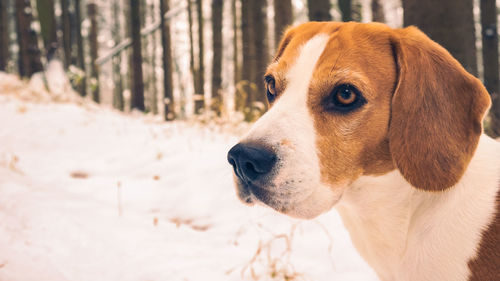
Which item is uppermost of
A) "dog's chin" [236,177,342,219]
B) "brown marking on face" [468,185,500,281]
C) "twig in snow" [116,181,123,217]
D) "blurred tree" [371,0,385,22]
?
"dog's chin" [236,177,342,219]

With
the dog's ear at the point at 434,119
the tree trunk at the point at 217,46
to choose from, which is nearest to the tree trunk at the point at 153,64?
the tree trunk at the point at 217,46

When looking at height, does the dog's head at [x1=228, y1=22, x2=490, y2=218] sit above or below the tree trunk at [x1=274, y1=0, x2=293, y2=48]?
above

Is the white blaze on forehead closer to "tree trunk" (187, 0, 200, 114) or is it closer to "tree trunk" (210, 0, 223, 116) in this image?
"tree trunk" (210, 0, 223, 116)

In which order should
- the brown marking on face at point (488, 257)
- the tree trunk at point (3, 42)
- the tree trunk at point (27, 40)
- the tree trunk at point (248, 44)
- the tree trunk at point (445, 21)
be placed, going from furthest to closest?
the tree trunk at point (3, 42) < the tree trunk at point (27, 40) < the tree trunk at point (248, 44) < the tree trunk at point (445, 21) < the brown marking on face at point (488, 257)

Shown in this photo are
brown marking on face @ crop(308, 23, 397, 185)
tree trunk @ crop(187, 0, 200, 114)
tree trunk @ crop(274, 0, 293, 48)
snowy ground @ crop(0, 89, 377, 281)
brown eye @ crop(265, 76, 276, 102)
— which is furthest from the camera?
tree trunk @ crop(187, 0, 200, 114)

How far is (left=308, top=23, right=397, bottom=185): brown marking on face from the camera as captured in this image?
6.54ft

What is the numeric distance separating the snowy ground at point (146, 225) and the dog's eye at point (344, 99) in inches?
33.8

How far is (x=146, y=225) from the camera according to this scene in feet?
11.6

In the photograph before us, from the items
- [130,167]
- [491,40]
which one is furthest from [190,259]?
[491,40]

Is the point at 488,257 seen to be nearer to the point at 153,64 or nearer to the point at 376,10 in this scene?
the point at 376,10

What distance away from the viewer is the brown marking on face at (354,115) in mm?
1992

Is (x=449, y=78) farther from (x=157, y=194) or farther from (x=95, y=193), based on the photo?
(x=95, y=193)

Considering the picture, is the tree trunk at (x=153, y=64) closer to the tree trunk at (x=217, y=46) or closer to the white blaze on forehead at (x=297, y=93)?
the tree trunk at (x=217, y=46)

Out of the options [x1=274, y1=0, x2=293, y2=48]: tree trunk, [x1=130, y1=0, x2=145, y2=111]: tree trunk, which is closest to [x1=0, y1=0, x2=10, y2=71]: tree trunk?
[x1=130, y1=0, x2=145, y2=111]: tree trunk
